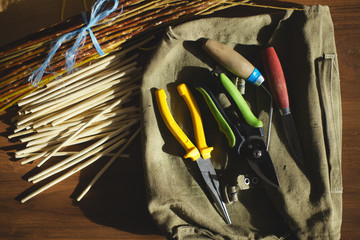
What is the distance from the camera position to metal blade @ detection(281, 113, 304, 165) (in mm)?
911

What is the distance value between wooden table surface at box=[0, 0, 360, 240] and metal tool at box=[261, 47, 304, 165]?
0.22 metres

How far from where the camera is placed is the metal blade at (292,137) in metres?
0.91

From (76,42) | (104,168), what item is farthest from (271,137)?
(76,42)

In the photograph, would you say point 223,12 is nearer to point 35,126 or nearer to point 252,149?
point 252,149

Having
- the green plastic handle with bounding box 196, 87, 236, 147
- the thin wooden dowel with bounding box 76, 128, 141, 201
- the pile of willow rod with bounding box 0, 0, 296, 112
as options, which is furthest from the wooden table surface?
the green plastic handle with bounding box 196, 87, 236, 147

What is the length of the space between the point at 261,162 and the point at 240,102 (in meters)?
0.18

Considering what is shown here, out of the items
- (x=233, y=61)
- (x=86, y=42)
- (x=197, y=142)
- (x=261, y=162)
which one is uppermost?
(x=86, y=42)

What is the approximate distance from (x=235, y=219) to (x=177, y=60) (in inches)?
20.3

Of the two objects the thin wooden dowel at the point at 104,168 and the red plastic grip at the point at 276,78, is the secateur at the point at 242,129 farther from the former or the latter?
the thin wooden dowel at the point at 104,168

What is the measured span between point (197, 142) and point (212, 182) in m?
0.13

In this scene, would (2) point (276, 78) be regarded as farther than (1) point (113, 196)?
No

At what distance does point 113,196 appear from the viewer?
1.00m

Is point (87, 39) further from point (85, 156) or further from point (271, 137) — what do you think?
point (271, 137)

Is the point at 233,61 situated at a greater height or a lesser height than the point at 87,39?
lesser
